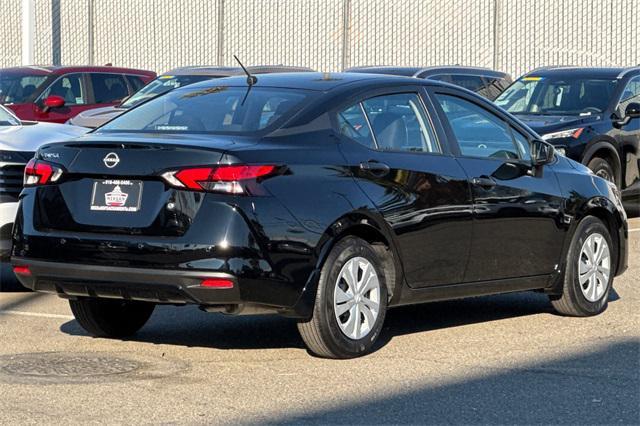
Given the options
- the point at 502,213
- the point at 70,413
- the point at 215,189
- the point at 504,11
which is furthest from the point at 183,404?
the point at 504,11

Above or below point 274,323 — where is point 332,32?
above

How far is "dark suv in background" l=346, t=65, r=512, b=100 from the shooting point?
21.2 metres

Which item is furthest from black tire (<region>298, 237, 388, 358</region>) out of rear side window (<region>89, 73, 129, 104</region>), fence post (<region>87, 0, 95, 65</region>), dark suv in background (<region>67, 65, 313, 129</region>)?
fence post (<region>87, 0, 95, 65</region>)

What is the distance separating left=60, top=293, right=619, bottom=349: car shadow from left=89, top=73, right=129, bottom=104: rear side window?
11.7 m

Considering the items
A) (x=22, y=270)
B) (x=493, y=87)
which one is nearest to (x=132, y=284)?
(x=22, y=270)

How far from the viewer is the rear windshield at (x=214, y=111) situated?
768cm

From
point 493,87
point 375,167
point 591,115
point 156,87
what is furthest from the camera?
point 493,87

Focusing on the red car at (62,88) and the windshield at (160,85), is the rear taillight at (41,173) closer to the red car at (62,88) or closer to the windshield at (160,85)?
the windshield at (160,85)

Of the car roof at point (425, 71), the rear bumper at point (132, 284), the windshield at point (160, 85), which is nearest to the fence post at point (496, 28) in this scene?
the car roof at point (425, 71)

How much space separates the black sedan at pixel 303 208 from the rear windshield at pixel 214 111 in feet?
0.05

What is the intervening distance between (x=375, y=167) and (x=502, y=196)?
1.18 meters

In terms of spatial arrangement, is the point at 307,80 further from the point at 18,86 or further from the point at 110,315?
the point at 18,86

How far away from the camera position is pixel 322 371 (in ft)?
23.7

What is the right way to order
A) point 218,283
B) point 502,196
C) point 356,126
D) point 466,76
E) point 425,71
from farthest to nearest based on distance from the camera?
Result: point 466,76
point 425,71
point 502,196
point 356,126
point 218,283
